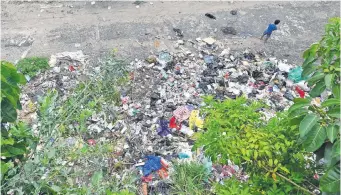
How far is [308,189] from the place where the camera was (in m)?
2.58

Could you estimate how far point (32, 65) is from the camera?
5254mm

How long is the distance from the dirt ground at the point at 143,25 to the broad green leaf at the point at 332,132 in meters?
3.65

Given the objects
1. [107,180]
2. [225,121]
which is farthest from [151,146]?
[225,121]

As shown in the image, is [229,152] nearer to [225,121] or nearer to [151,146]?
[225,121]

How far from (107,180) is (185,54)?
7.19 feet

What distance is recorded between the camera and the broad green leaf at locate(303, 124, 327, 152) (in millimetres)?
2148

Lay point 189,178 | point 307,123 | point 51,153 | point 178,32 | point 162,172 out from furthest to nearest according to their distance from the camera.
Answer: point 178,32 → point 162,172 → point 189,178 → point 51,153 → point 307,123

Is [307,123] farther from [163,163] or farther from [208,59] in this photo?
[208,59]

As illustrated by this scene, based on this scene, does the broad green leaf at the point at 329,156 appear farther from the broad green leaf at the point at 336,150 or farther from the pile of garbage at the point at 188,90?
the pile of garbage at the point at 188,90

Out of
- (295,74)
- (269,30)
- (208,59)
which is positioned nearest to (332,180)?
(295,74)

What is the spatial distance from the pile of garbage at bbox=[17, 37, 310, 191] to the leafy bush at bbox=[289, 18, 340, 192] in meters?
1.94

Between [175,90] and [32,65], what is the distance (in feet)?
5.98

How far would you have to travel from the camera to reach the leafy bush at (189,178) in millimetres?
3914

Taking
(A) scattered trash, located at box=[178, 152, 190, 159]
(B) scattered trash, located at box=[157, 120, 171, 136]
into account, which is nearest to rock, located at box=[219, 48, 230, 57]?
(B) scattered trash, located at box=[157, 120, 171, 136]
